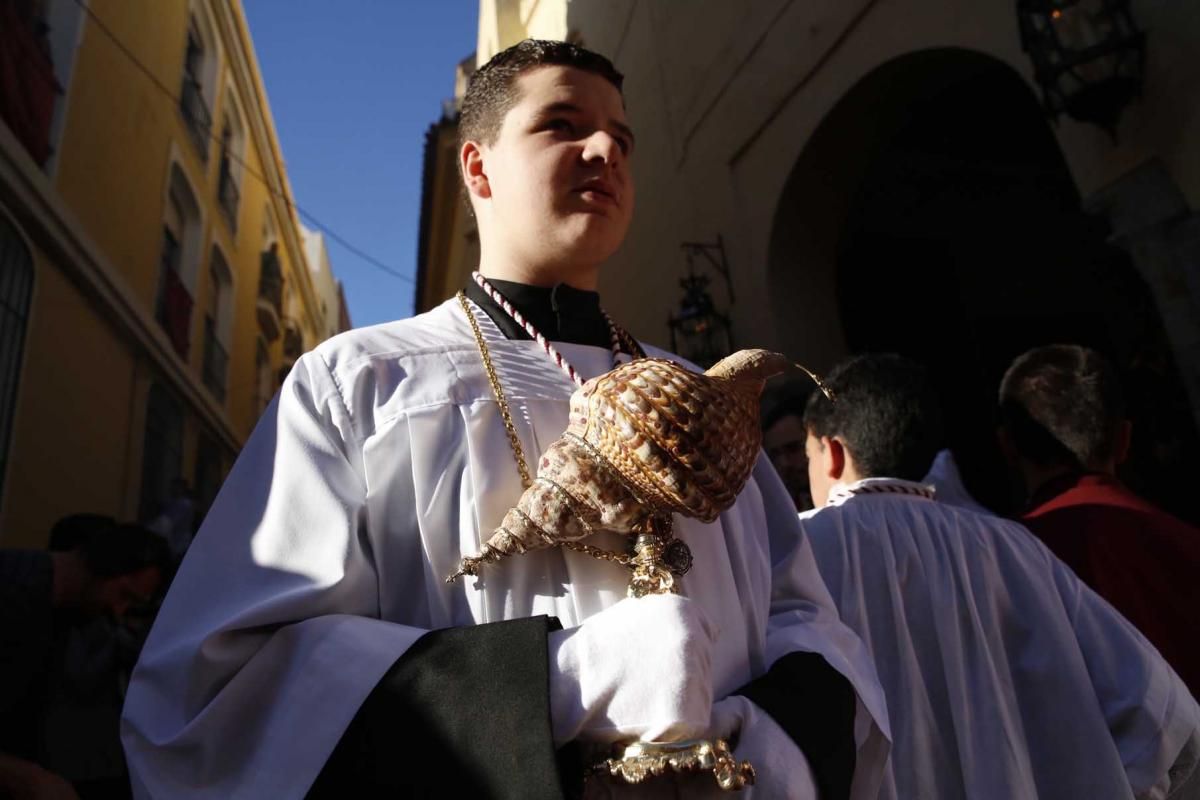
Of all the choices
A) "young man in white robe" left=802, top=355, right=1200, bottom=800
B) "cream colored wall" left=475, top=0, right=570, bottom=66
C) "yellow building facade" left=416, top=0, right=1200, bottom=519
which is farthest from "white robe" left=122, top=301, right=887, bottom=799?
"cream colored wall" left=475, top=0, right=570, bottom=66

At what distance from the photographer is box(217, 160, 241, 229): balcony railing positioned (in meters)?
13.9

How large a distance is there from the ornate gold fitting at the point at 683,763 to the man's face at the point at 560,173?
81 cm

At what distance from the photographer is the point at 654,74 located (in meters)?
8.74

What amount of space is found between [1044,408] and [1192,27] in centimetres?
201

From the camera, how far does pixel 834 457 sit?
93.7 inches

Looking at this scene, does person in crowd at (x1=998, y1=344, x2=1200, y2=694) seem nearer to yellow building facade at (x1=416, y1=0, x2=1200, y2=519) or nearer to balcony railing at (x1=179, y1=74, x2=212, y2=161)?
yellow building facade at (x1=416, y1=0, x2=1200, y2=519)

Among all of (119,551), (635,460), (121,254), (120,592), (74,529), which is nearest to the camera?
(635,460)

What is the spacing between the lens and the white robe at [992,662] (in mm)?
1942

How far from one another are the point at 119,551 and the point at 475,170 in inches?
98.8

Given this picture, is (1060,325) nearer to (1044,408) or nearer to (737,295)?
(737,295)

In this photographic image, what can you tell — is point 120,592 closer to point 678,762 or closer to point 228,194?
point 678,762

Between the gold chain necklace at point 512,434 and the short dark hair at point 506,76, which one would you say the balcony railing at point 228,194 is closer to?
the short dark hair at point 506,76

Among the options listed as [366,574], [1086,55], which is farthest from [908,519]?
[1086,55]

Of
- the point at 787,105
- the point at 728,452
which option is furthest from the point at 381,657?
the point at 787,105
